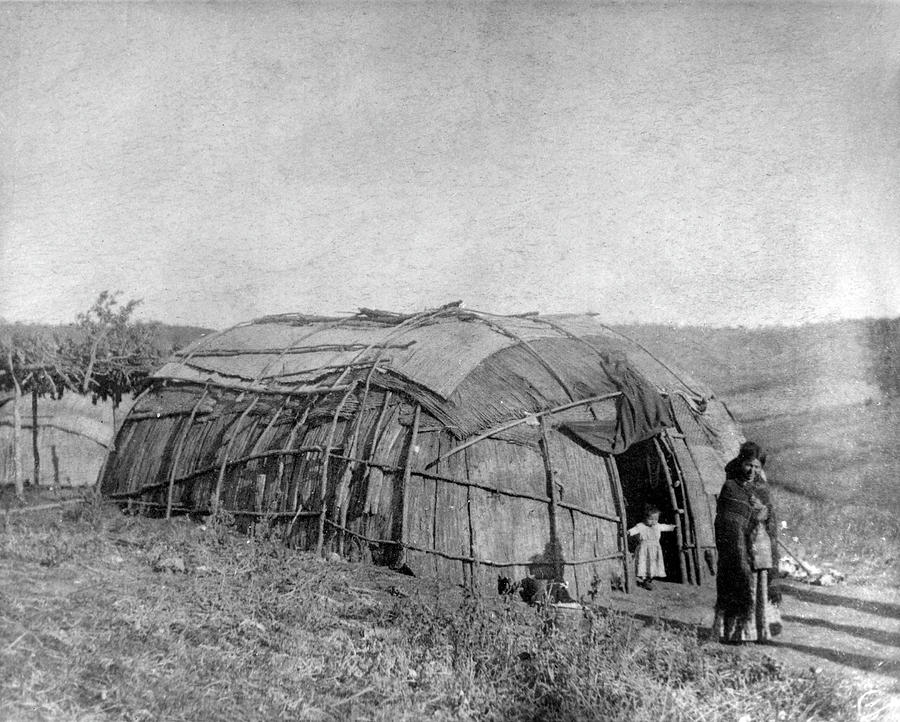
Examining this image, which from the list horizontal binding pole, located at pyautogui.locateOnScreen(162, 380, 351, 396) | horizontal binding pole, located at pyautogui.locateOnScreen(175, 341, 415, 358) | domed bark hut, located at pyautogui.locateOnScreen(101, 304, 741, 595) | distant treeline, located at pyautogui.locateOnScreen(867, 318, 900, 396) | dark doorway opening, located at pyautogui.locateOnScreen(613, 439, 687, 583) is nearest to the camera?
domed bark hut, located at pyautogui.locateOnScreen(101, 304, 741, 595)

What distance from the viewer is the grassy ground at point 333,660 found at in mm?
5527

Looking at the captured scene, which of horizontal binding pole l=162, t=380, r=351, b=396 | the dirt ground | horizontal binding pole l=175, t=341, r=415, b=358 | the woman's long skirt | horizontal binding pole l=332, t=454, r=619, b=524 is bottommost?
the dirt ground

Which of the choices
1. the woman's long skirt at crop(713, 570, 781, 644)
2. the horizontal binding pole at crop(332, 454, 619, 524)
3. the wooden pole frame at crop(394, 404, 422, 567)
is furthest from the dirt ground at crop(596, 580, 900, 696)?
the wooden pole frame at crop(394, 404, 422, 567)

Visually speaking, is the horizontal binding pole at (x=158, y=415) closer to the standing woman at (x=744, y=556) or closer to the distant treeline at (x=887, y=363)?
the standing woman at (x=744, y=556)

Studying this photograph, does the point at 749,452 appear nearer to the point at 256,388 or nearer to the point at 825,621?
the point at 825,621

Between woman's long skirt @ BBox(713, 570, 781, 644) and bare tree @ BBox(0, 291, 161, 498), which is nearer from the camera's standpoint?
woman's long skirt @ BBox(713, 570, 781, 644)

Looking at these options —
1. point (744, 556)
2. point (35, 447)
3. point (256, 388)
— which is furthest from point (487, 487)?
point (35, 447)

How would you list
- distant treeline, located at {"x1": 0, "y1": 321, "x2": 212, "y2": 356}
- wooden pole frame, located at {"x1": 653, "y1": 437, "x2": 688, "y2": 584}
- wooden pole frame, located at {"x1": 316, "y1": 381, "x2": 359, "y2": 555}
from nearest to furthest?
1. wooden pole frame, located at {"x1": 316, "y1": 381, "x2": 359, "y2": 555}
2. wooden pole frame, located at {"x1": 653, "y1": 437, "x2": 688, "y2": 584}
3. distant treeline, located at {"x1": 0, "y1": 321, "x2": 212, "y2": 356}

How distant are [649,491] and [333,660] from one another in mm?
6228

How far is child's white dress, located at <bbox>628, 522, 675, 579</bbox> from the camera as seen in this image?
9.98 meters

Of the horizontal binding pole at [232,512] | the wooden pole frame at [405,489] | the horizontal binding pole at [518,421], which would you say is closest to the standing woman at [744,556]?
the horizontal binding pole at [518,421]

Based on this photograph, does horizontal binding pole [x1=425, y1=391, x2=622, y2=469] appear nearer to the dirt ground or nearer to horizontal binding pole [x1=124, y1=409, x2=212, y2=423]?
the dirt ground

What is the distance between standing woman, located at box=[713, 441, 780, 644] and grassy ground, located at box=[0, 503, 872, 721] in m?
0.27

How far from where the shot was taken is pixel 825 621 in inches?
332
